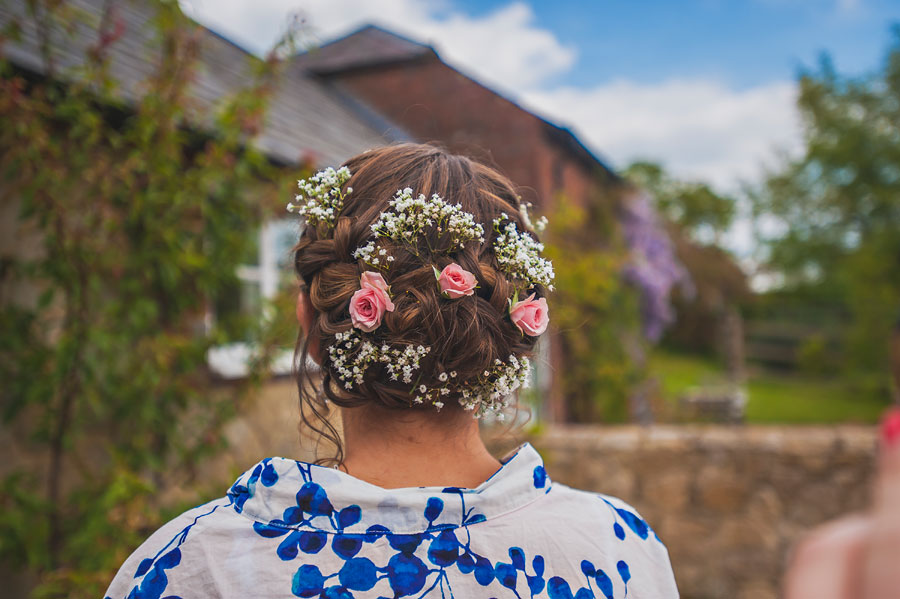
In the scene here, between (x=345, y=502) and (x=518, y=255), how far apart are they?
21.8 inches

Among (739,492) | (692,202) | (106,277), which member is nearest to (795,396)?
(739,492)

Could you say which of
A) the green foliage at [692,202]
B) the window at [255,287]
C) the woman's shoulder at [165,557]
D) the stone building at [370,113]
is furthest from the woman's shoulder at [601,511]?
the green foliage at [692,202]

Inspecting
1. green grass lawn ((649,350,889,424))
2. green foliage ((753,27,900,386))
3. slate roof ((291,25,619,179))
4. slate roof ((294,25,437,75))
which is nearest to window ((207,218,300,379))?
slate roof ((291,25,619,179))

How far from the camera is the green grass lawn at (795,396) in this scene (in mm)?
11150

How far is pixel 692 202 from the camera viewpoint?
37.0 m

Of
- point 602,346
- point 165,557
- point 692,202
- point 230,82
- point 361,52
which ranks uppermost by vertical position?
point 692,202

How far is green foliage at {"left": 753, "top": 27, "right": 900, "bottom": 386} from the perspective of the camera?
13.1m

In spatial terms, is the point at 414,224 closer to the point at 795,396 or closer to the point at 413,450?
the point at 413,450

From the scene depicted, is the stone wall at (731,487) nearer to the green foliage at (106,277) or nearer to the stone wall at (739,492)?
the stone wall at (739,492)

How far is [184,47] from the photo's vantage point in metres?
3.04

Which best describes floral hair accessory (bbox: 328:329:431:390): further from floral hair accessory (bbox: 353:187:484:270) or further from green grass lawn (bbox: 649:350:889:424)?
green grass lawn (bbox: 649:350:889:424)

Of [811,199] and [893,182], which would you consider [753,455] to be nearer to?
[893,182]

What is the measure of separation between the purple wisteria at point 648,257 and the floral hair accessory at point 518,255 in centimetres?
833

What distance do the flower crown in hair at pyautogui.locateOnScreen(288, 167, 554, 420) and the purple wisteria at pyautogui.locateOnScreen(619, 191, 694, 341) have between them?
27.5 ft
